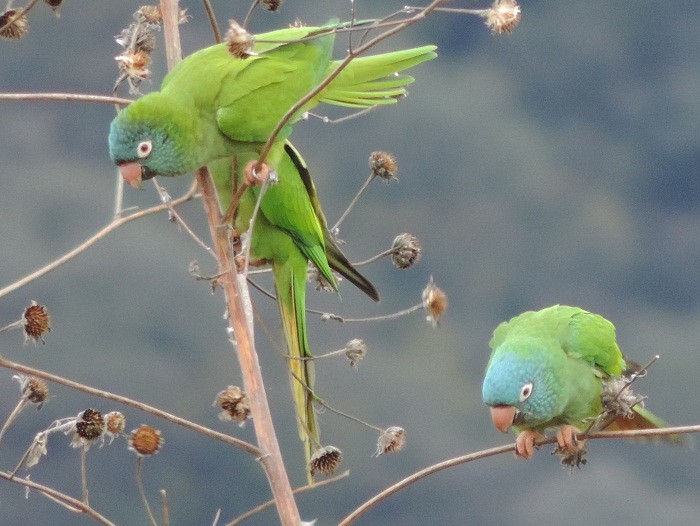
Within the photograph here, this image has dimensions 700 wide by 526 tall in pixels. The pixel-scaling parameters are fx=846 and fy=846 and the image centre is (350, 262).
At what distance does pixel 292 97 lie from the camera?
8.23 ft

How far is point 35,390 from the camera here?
2084 millimetres

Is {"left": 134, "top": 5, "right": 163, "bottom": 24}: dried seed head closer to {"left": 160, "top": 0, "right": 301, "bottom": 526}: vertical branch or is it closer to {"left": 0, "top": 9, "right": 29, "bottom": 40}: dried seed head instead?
{"left": 160, "top": 0, "right": 301, "bottom": 526}: vertical branch

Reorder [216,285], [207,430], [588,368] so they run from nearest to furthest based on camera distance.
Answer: [207,430] < [216,285] < [588,368]

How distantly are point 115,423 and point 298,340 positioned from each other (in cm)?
85

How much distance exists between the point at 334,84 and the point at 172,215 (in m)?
0.65

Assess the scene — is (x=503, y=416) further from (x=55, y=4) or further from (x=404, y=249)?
(x=55, y=4)

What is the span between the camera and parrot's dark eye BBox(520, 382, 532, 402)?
247 cm

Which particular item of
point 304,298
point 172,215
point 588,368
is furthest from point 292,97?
point 588,368

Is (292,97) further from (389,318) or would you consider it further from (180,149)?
(389,318)

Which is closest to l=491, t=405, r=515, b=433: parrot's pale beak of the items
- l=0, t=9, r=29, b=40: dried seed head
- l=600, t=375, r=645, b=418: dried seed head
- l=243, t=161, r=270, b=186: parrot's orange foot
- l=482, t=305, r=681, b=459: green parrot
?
l=482, t=305, r=681, b=459: green parrot

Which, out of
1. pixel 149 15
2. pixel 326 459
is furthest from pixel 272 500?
pixel 149 15

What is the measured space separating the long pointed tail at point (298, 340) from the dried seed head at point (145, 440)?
428 mm

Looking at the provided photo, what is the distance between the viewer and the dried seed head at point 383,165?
2.53 m

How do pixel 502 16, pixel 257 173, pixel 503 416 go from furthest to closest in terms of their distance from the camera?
pixel 503 416 → pixel 257 173 → pixel 502 16
